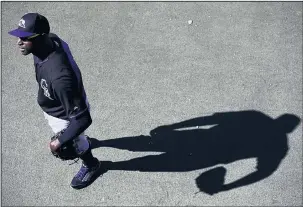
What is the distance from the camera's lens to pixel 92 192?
5.21 m

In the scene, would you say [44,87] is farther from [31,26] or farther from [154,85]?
[154,85]

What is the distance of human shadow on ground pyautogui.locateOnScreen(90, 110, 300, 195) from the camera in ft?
17.8

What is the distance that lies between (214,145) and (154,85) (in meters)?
1.47

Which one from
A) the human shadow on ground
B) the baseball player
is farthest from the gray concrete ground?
the baseball player

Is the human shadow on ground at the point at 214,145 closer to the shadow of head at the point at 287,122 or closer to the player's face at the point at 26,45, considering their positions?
the shadow of head at the point at 287,122

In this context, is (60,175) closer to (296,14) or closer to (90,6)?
(90,6)

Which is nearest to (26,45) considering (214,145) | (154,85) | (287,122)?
(154,85)

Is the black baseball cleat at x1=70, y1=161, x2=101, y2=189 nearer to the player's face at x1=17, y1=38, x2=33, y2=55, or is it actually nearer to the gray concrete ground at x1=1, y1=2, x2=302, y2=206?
the gray concrete ground at x1=1, y1=2, x2=302, y2=206

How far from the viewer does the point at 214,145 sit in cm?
564

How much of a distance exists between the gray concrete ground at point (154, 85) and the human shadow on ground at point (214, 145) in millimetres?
74

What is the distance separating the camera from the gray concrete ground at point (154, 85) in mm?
5246

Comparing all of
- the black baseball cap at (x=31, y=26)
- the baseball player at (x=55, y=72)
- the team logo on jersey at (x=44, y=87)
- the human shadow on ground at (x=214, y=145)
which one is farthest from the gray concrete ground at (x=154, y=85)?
the black baseball cap at (x=31, y=26)

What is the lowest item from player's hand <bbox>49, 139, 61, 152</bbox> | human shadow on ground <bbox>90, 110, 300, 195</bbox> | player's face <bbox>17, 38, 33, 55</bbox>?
human shadow on ground <bbox>90, 110, 300, 195</bbox>

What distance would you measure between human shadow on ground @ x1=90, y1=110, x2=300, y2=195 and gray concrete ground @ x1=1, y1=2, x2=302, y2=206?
7 cm
